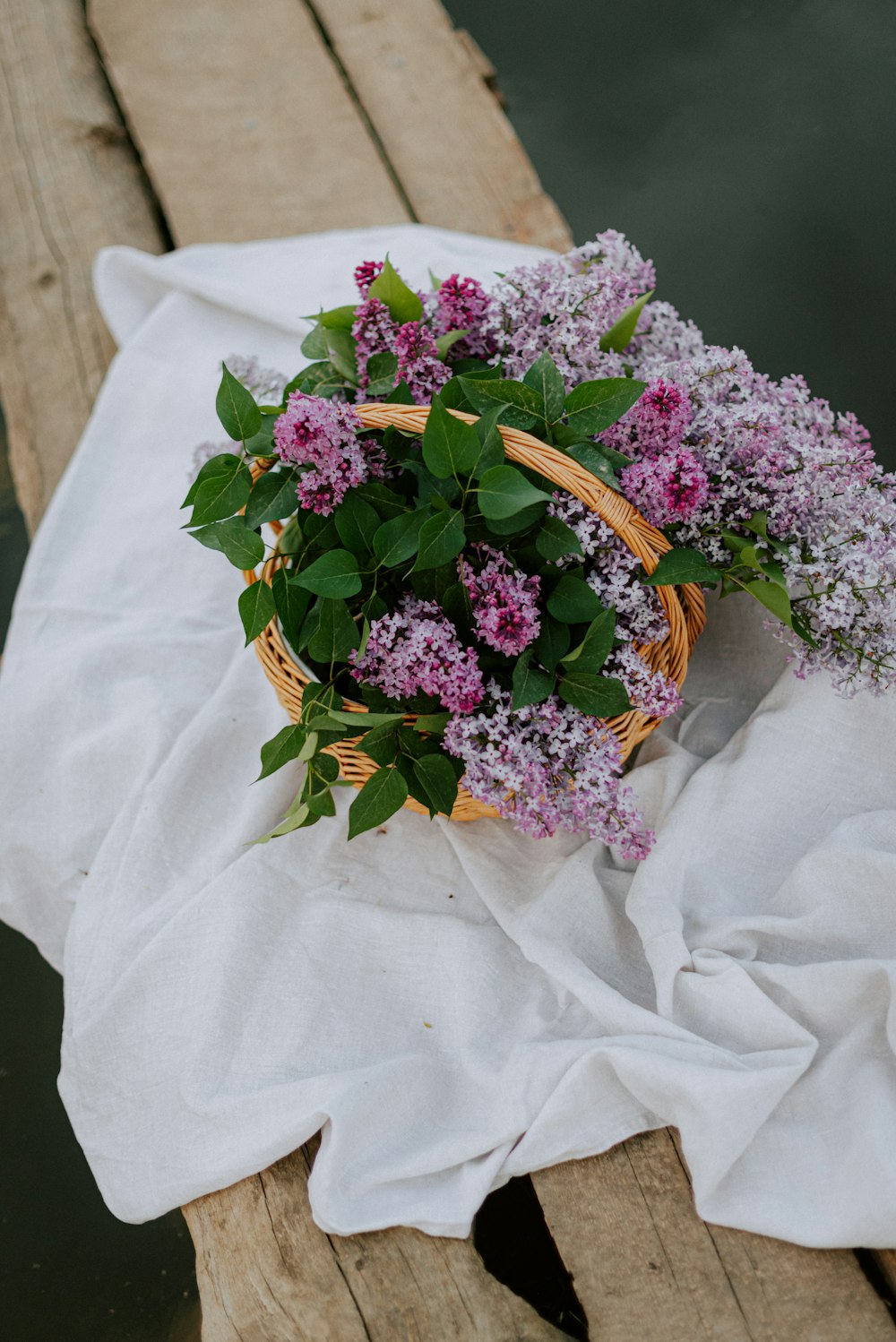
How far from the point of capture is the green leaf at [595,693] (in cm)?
83

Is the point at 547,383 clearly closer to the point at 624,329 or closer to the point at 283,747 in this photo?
the point at 624,329

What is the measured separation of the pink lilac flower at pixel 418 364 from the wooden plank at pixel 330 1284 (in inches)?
27.9

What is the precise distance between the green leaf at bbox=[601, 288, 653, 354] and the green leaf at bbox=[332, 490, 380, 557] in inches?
12.5

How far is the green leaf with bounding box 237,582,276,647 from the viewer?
0.86 metres

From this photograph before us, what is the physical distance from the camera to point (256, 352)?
4.92ft

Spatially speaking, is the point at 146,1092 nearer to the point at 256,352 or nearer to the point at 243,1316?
the point at 243,1316

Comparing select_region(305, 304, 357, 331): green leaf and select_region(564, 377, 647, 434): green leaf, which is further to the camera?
select_region(305, 304, 357, 331): green leaf

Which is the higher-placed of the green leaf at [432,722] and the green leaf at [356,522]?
the green leaf at [356,522]

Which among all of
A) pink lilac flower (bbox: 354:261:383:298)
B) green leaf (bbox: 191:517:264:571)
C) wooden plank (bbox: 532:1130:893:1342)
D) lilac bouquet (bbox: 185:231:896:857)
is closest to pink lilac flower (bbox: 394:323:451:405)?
lilac bouquet (bbox: 185:231:896:857)

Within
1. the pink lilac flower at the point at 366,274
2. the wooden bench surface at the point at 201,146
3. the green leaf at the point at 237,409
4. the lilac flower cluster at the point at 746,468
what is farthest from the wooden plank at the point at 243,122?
the green leaf at the point at 237,409

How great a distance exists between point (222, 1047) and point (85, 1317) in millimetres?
405

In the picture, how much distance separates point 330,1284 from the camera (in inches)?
34.8

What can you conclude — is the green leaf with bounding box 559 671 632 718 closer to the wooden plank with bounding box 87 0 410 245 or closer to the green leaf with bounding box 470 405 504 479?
the green leaf with bounding box 470 405 504 479

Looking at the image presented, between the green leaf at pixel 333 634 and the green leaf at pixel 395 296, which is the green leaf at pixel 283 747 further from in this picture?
the green leaf at pixel 395 296
